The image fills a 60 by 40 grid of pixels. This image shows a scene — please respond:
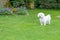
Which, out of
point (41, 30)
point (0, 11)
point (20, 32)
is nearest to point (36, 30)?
point (41, 30)

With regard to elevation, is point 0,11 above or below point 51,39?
below

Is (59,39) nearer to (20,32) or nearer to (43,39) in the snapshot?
(43,39)

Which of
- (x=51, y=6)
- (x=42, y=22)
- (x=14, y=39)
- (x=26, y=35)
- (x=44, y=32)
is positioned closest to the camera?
(x=14, y=39)

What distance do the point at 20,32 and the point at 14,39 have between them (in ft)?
4.37

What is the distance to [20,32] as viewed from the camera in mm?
9516

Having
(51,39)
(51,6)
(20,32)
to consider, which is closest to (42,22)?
(20,32)

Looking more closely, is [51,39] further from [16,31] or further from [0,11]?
[0,11]

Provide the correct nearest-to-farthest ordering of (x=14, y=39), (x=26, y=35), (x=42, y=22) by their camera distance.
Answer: (x=14, y=39) → (x=26, y=35) → (x=42, y=22)

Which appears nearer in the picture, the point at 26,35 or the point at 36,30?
the point at 26,35

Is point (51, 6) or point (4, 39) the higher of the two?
point (4, 39)

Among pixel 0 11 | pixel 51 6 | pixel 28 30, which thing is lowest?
pixel 51 6

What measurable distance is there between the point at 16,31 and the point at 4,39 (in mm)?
1564

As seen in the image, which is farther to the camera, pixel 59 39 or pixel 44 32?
pixel 44 32

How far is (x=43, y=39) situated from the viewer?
8297 millimetres
